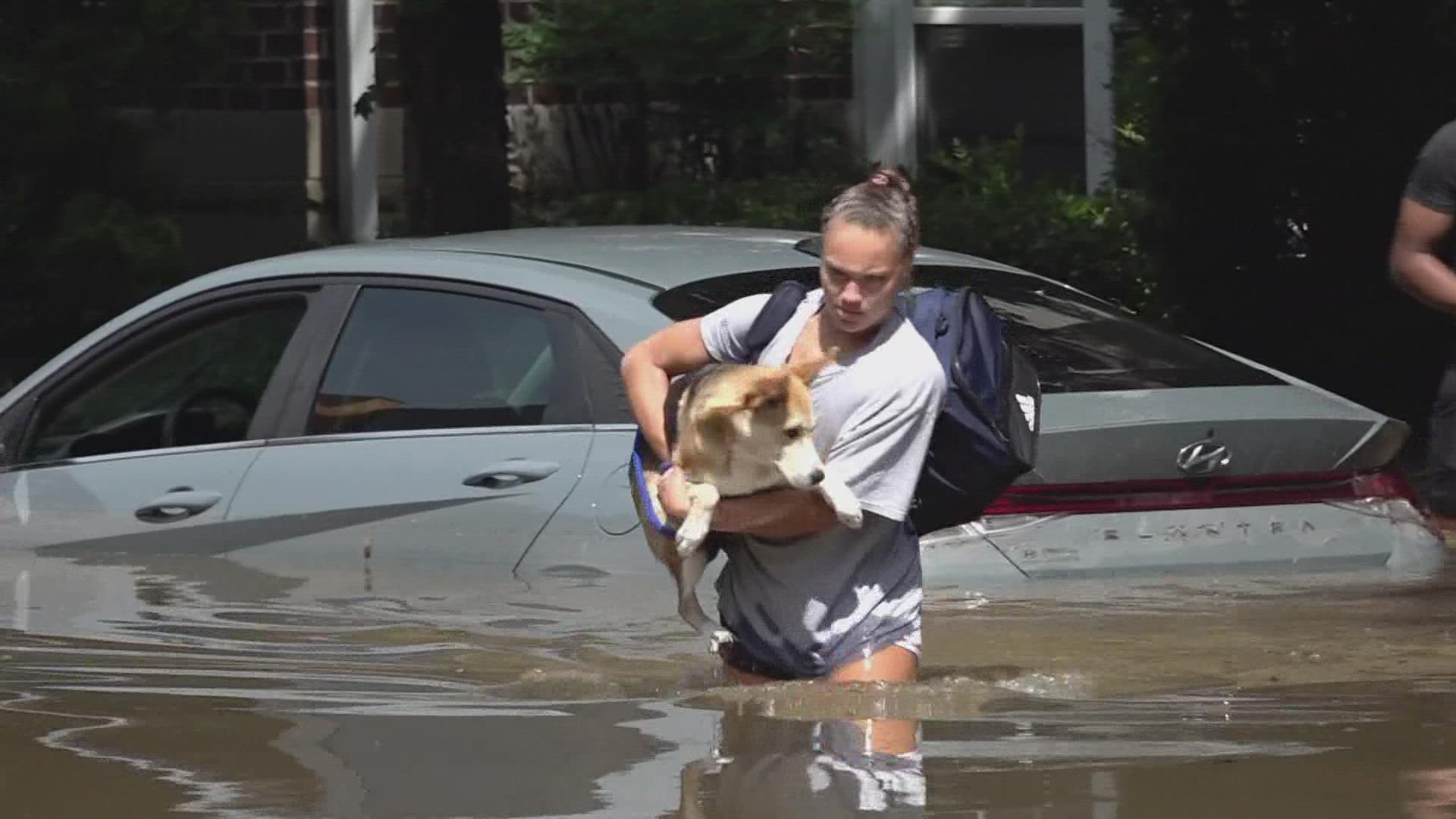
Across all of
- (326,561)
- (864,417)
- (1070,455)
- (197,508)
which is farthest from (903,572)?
(197,508)

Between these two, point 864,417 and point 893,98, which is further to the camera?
point 893,98

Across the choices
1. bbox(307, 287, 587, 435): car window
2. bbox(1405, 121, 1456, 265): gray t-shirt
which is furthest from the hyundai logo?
bbox(307, 287, 587, 435): car window

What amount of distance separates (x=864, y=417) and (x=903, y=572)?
37 centimetres

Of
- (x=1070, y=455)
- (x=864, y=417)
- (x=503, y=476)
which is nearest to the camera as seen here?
(x=864, y=417)

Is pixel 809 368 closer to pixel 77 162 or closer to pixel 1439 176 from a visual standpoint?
pixel 1439 176

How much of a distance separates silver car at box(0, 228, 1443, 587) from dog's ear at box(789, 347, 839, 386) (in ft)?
3.45

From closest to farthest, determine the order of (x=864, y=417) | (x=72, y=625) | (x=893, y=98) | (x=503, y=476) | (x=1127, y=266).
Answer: (x=864, y=417) < (x=503, y=476) < (x=72, y=625) < (x=1127, y=266) < (x=893, y=98)

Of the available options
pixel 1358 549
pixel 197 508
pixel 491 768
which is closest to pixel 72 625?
pixel 197 508

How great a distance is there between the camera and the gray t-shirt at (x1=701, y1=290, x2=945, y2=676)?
15.9 feet

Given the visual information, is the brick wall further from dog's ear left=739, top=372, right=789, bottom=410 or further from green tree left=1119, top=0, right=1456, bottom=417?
dog's ear left=739, top=372, right=789, bottom=410

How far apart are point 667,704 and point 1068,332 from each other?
165 centimetres

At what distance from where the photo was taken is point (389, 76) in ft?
48.1

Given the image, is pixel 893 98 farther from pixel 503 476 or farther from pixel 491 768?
pixel 491 768

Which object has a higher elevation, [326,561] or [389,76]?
[389,76]
